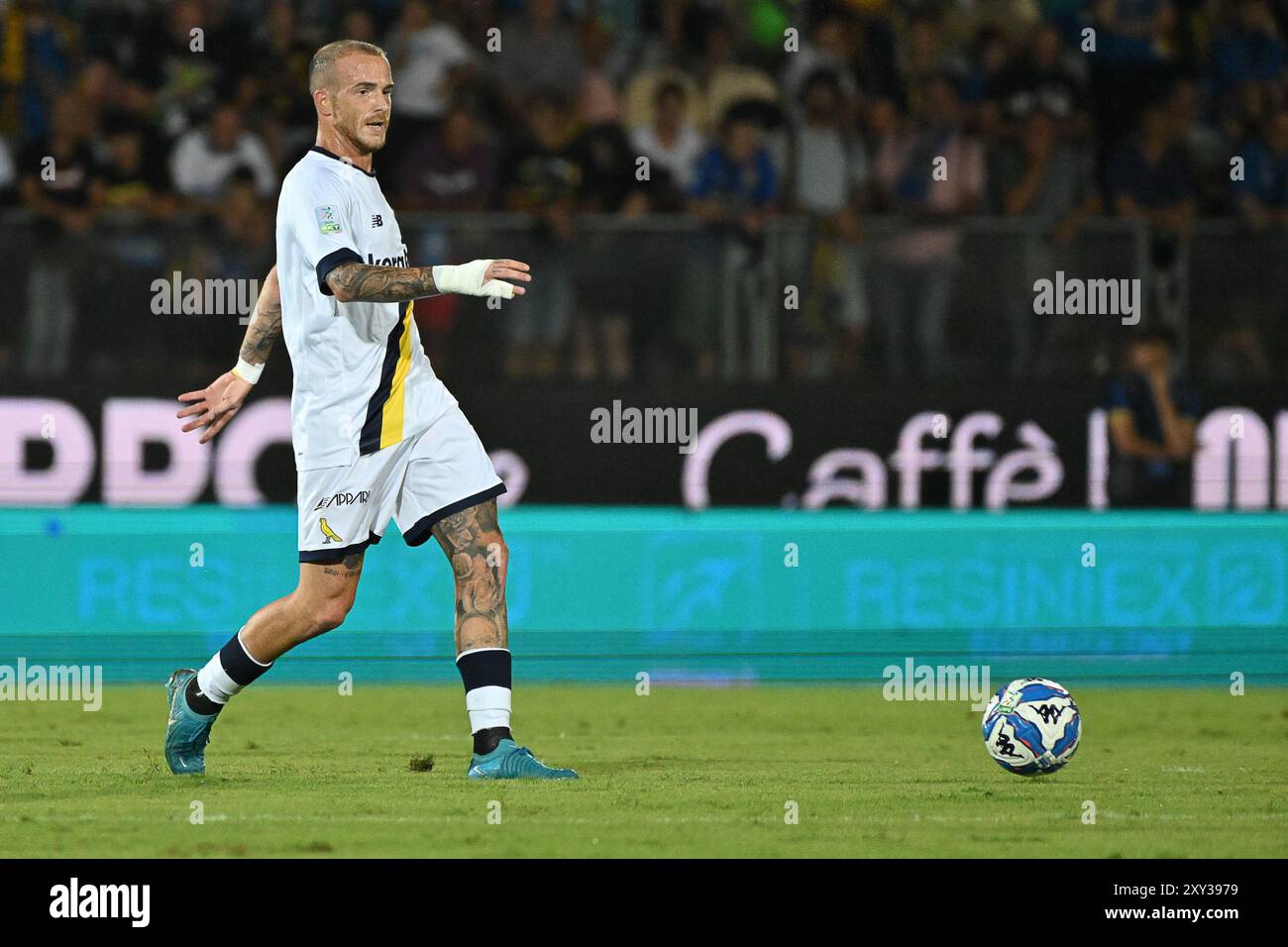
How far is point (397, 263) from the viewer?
25.9 feet

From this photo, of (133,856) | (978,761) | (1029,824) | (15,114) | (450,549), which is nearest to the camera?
(133,856)

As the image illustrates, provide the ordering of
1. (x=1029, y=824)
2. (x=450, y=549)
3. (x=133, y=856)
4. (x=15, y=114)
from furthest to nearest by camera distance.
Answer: (x=15, y=114), (x=450, y=549), (x=1029, y=824), (x=133, y=856)

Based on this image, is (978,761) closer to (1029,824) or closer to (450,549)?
(1029,824)

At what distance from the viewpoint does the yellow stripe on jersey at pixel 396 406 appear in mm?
7805

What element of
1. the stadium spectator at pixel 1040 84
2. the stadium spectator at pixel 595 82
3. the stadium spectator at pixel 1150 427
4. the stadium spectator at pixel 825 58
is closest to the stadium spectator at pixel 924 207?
the stadium spectator at pixel 1040 84

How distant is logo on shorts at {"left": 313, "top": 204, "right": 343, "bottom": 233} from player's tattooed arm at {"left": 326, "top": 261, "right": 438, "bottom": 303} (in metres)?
0.16

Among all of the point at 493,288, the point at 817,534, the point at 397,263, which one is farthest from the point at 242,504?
the point at 493,288

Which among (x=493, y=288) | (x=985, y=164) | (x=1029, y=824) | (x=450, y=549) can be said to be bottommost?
(x=1029, y=824)

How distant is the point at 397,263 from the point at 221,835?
2.20 metres

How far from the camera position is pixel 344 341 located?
778 centimetres

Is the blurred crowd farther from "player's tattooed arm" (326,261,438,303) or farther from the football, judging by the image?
"player's tattooed arm" (326,261,438,303)

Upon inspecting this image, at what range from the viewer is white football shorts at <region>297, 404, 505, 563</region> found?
7750mm

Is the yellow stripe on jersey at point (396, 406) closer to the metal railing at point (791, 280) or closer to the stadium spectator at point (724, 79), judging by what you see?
the metal railing at point (791, 280)

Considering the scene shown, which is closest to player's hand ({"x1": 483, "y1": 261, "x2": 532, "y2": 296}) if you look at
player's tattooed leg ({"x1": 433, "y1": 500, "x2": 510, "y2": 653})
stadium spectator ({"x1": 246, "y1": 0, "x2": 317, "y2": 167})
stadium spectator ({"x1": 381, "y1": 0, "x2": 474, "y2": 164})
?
player's tattooed leg ({"x1": 433, "y1": 500, "x2": 510, "y2": 653})
